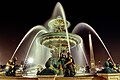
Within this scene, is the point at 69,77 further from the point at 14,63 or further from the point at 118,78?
the point at 14,63

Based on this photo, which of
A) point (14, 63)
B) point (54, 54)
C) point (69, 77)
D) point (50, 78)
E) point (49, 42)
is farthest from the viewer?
point (49, 42)

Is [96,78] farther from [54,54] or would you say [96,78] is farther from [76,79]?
[54,54]

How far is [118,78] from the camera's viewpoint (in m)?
8.59

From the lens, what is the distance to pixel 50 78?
7941 millimetres

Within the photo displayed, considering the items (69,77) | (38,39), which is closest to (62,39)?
(38,39)

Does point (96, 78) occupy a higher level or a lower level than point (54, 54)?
lower

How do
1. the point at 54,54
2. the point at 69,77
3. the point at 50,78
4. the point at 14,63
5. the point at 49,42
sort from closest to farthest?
the point at 50,78 → the point at 69,77 → the point at 14,63 → the point at 54,54 → the point at 49,42

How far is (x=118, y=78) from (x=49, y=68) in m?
3.32

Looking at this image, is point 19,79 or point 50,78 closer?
point 50,78

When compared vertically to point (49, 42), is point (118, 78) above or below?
below

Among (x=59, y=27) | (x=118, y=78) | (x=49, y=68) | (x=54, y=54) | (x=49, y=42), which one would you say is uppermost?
(x=59, y=27)

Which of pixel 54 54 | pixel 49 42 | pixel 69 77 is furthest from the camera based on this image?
pixel 49 42

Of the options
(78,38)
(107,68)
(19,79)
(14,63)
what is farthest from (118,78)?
(78,38)

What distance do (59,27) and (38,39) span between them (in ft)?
7.56
